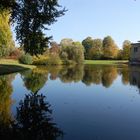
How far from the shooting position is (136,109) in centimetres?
1433

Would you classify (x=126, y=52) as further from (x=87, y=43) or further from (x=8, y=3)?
(x=8, y=3)

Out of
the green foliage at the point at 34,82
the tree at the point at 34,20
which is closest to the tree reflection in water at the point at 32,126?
the tree at the point at 34,20

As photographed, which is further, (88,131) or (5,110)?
(5,110)

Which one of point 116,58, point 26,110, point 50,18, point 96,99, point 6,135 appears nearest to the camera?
point 6,135

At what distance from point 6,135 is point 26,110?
398 centimetres

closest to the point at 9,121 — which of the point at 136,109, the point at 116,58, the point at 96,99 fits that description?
the point at 136,109

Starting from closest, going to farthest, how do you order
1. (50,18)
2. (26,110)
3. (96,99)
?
(26,110)
(50,18)
(96,99)

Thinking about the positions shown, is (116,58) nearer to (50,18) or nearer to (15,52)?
(15,52)

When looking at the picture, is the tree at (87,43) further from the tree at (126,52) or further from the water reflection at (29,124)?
the water reflection at (29,124)

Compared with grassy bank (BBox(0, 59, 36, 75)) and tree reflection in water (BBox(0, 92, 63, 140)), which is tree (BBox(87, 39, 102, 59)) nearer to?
grassy bank (BBox(0, 59, 36, 75))

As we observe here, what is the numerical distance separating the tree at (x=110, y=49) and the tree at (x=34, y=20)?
9806cm

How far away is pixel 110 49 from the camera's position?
11512 cm

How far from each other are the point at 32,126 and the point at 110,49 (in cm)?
10618

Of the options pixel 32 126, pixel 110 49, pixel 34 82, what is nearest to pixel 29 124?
pixel 32 126
